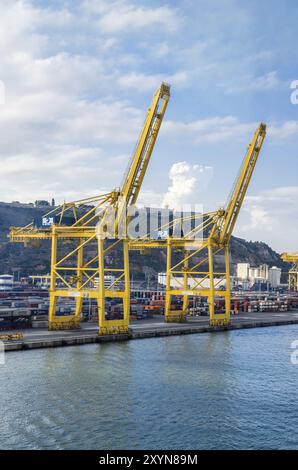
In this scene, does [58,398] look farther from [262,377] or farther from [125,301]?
[125,301]

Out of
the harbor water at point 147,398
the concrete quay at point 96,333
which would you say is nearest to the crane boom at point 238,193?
the concrete quay at point 96,333

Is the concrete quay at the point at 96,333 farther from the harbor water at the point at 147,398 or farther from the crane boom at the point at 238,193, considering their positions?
the crane boom at the point at 238,193

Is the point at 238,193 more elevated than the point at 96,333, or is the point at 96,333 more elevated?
the point at 238,193

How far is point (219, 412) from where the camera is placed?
27.9m

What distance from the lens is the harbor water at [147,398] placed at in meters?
23.4

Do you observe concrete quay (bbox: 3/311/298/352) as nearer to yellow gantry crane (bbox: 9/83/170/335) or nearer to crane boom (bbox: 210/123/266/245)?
→ yellow gantry crane (bbox: 9/83/170/335)

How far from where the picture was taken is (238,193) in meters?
66.3

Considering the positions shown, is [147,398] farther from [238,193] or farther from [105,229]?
[238,193]

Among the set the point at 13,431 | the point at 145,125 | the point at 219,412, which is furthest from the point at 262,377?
the point at 145,125

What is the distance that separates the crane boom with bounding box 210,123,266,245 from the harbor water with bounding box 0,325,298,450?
68.3 ft

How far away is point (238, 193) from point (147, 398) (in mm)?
40599

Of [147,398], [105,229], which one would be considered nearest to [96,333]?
[105,229]

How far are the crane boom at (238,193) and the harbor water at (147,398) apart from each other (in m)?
20.8
